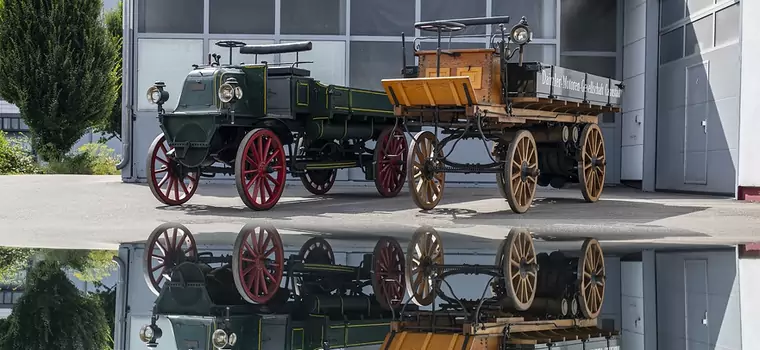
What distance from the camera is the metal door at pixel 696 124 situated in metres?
20.5

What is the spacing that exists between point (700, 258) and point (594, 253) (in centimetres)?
82

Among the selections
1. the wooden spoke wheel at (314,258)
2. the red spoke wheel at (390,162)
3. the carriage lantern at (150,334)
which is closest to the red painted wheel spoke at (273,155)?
the red spoke wheel at (390,162)

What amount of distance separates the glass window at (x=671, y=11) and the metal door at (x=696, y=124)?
4.47 ft

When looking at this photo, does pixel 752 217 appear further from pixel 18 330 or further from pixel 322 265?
pixel 18 330

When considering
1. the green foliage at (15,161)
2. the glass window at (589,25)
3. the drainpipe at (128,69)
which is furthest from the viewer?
the green foliage at (15,161)

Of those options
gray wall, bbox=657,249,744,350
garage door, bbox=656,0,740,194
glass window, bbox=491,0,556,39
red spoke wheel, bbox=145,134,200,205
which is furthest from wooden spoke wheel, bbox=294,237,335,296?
glass window, bbox=491,0,556,39

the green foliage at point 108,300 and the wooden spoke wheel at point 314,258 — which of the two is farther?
the wooden spoke wheel at point 314,258

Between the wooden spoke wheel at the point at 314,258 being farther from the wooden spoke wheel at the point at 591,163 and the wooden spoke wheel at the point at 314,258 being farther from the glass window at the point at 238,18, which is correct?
the glass window at the point at 238,18

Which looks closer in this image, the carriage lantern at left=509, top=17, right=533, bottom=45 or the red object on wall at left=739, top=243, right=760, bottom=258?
the red object on wall at left=739, top=243, right=760, bottom=258

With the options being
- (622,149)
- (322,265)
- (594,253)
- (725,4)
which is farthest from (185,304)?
(622,149)

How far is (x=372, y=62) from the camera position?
920 inches

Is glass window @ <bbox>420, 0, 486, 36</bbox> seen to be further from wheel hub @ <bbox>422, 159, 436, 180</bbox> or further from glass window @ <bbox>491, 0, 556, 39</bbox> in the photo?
wheel hub @ <bbox>422, 159, 436, 180</bbox>

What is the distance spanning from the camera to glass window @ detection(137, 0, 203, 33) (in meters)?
23.3

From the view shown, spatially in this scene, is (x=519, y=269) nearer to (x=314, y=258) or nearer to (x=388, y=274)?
(x=388, y=274)
